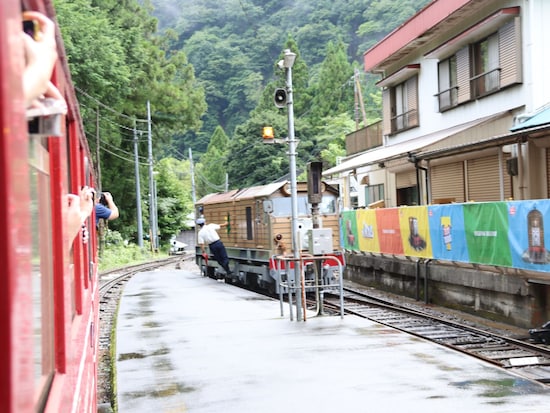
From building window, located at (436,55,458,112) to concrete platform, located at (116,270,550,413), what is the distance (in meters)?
10.9

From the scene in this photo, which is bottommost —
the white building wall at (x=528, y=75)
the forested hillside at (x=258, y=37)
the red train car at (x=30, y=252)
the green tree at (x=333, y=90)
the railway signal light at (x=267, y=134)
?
the red train car at (x=30, y=252)

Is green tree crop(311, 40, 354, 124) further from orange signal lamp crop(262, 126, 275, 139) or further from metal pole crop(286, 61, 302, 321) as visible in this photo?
orange signal lamp crop(262, 126, 275, 139)

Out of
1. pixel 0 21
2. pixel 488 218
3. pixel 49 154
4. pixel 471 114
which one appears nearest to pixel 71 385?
pixel 49 154

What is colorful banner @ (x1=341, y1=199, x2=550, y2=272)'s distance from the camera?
38.2 ft

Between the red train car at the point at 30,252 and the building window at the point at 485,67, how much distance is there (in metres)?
16.4

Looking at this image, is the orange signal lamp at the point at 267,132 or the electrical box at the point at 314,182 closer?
the orange signal lamp at the point at 267,132

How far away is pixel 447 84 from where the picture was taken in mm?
21953

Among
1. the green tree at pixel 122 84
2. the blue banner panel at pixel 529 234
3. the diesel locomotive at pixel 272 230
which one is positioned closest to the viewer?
the blue banner panel at pixel 529 234

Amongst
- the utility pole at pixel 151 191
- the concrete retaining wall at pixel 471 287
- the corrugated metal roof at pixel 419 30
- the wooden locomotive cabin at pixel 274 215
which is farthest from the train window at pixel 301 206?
the utility pole at pixel 151 191

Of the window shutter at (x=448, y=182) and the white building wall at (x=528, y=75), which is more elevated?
the white building wall at (x=528, y=75)

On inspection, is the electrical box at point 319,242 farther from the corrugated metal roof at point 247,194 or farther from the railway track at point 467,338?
the corrugated metal roof at point 247,194

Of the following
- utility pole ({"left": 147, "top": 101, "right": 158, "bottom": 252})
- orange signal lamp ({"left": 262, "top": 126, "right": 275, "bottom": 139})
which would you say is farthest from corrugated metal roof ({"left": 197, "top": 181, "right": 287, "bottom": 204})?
utility pole ({"left": 147, "top": 101, "right": 158, "bottom": 252})

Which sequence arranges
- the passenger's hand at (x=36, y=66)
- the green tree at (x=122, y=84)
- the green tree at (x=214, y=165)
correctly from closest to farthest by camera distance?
the passenger's hand at (x=36, y=66) → the green tree at (x=122, y=84) → the green tree at (x=214, y=165)

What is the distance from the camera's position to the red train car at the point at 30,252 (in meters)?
1.13
